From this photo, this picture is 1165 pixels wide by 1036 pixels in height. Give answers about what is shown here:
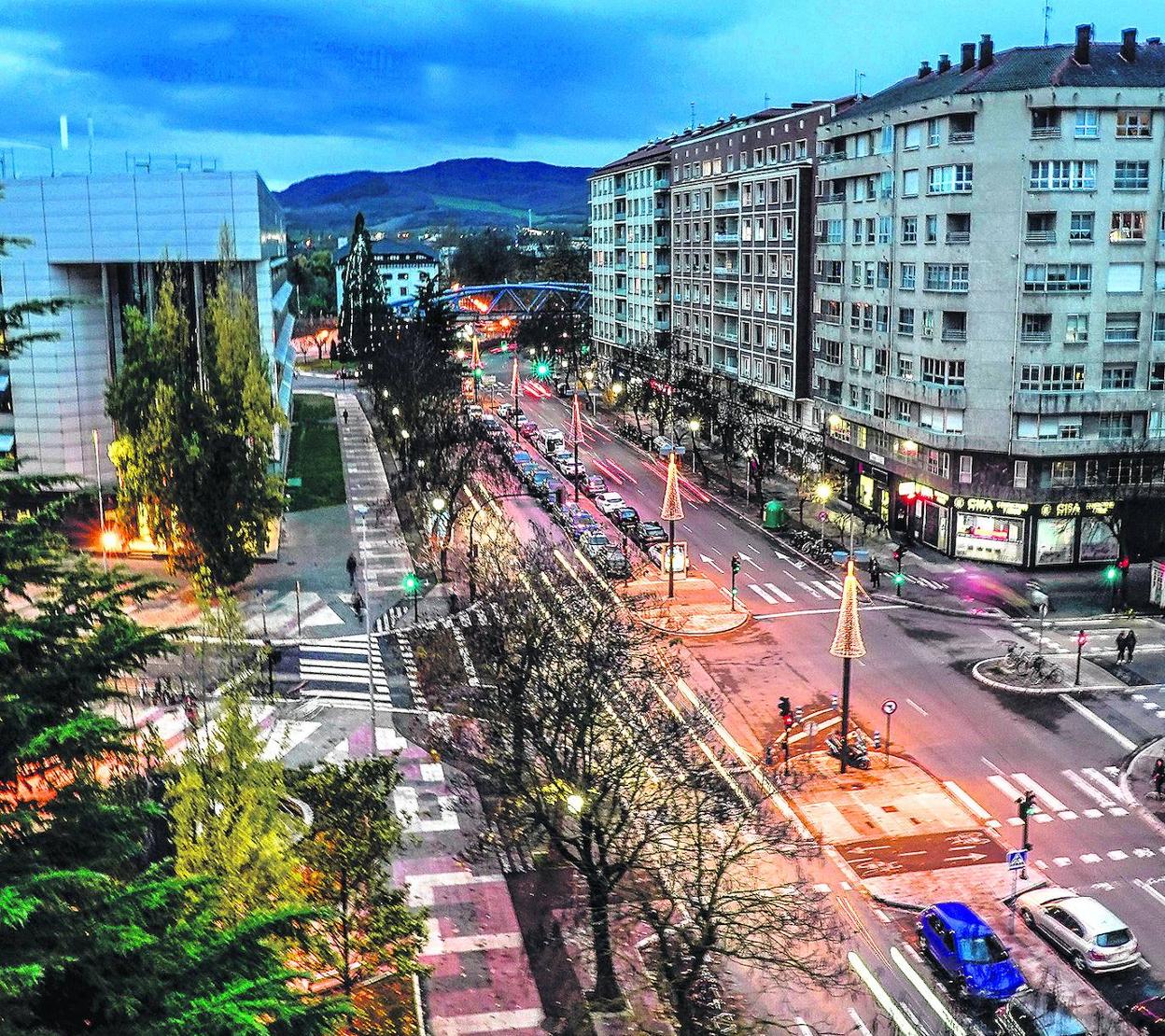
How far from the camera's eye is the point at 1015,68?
6544cm

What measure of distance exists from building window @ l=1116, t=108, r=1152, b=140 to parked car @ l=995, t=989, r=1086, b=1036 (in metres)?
50.2

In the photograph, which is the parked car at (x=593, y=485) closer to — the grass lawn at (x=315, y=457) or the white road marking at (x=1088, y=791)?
the grass lawn at (x=315, y=457)

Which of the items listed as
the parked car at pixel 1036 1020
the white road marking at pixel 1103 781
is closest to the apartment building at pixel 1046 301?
the white road marking at pixel 1103 781

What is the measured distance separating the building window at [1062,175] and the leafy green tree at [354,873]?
51.0m

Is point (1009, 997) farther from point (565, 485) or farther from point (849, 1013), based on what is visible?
point (565, 485)

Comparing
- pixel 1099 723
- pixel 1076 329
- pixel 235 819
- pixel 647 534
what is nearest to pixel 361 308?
pixel 647 534

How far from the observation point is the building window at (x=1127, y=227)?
63.4 meters

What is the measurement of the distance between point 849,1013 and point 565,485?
64.2 metres

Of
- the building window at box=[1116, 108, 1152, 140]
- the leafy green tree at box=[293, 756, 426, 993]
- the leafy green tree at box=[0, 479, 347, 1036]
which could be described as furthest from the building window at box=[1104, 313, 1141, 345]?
the leafy green tree at box=[0, 479, 347, 1036]

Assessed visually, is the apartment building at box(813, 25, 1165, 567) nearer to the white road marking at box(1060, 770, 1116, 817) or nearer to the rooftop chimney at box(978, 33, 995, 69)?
the rooftop chimney at box(978, 33, 995, 69)

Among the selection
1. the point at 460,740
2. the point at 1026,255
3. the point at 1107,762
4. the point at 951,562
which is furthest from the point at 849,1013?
the point at 1026,255

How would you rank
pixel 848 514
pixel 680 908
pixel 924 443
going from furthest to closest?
pixel 848 514
pixel 924 443
pixel 680 908

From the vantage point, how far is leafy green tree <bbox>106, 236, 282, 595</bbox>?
185 feet

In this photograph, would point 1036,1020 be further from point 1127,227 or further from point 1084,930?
point 1127,227
